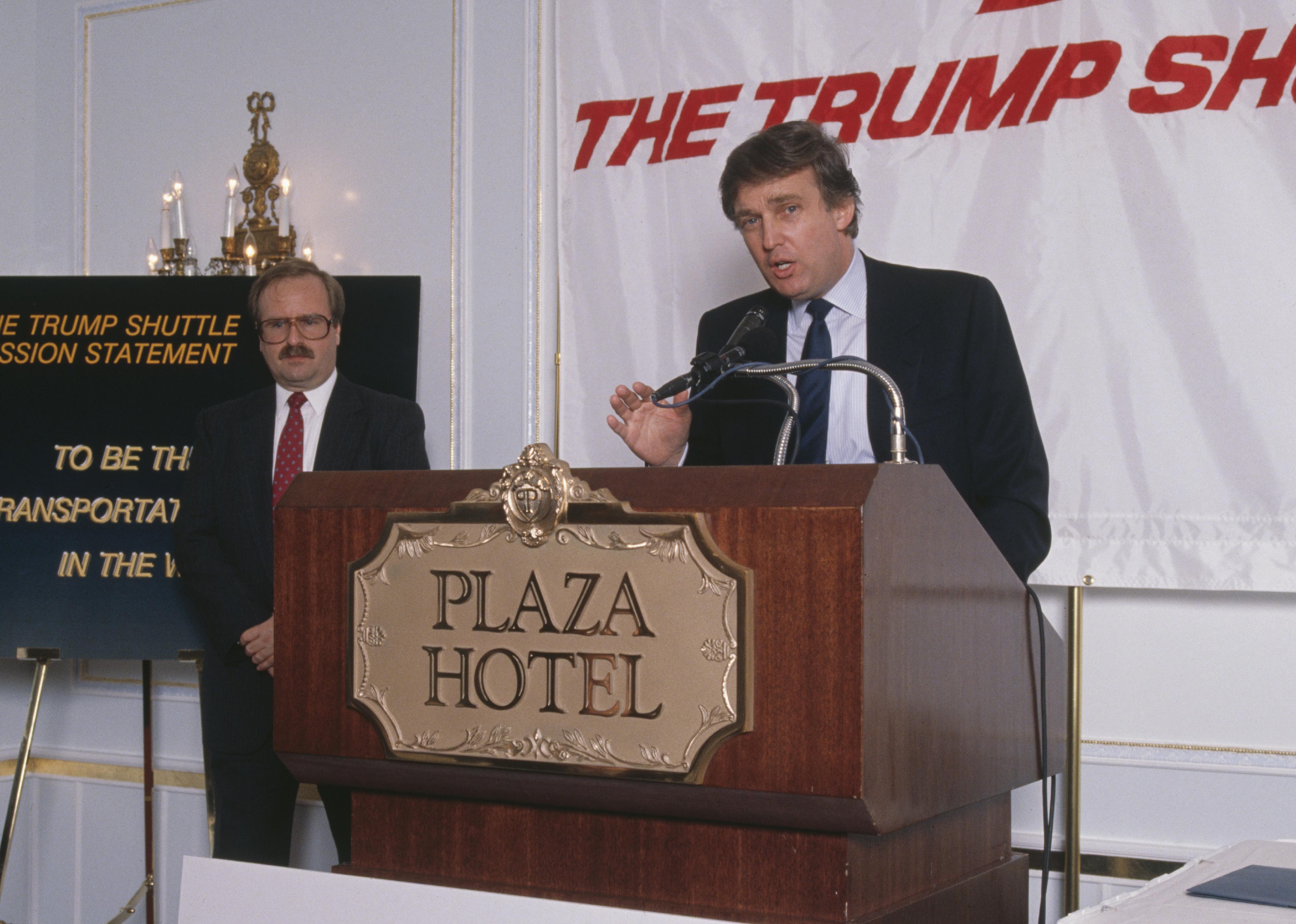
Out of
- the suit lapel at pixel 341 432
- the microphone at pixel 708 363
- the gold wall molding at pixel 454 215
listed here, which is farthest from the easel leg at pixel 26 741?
the microphone at pixel 708 363

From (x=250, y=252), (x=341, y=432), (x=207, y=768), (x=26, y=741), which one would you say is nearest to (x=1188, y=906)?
(x=341, y=432)

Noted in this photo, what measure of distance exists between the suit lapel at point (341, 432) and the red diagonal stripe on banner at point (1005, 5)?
5.11 ft

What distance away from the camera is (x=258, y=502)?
284 centimetres

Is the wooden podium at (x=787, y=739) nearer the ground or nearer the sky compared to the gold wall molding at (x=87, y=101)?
nearer the ground

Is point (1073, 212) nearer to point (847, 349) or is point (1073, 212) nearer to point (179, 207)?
point (847, 349)

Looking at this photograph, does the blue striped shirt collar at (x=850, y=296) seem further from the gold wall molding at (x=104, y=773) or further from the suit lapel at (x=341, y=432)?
the gold wall molding at (x=104, y=773)

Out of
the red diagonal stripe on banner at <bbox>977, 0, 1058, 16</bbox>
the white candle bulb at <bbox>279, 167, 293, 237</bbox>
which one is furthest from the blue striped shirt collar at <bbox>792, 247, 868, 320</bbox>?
the white candle bulb at <bbox>279, 167, 293, 237</bbox>

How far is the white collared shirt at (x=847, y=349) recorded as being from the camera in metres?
1.85

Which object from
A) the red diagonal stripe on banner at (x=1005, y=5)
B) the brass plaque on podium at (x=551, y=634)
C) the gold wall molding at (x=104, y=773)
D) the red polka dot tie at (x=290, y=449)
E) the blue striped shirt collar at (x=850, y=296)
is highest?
the red diagonal stripe on banner at (x=1005, y=5)

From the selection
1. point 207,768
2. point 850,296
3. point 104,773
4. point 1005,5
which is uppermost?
point 1005,5

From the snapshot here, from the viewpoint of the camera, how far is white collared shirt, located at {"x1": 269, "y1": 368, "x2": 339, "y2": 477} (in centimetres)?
290

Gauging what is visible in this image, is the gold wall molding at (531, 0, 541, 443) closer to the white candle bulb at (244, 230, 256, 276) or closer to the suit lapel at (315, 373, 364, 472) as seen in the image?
the suit lapel at (315, 373, 364, 472)

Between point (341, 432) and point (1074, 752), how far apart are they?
1641mm

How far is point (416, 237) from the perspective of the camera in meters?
3.43
